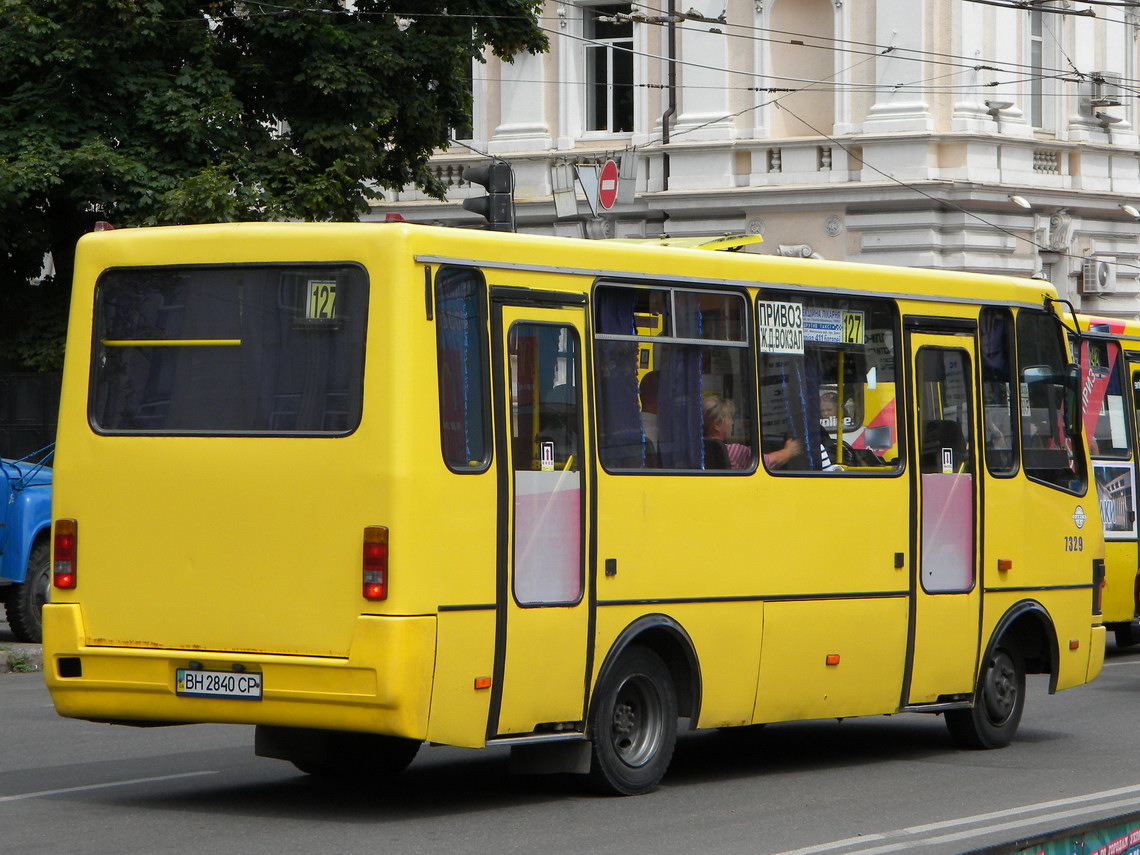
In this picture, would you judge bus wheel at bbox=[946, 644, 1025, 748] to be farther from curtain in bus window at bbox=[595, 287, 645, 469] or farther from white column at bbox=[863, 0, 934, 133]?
white column at bbox=[863, 0, 934, 133]

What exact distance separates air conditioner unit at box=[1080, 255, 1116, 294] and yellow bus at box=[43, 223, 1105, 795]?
83.0ft

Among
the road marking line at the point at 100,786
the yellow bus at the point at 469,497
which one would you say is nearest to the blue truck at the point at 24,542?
the road marking line at the point at 100,786

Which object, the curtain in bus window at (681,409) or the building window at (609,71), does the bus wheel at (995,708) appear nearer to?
the curtain in bus window at (681,409)

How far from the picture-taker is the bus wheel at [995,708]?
488 inches

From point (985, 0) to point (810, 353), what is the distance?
1494 cm

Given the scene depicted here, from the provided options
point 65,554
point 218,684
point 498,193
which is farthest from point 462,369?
point 498,193

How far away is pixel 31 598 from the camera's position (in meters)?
18.2

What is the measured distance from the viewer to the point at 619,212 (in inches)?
1441

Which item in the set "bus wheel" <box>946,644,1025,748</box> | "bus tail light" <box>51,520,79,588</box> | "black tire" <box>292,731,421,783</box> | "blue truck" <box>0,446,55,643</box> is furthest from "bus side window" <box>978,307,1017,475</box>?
"blue truck" <box>0,446,55,643</box>

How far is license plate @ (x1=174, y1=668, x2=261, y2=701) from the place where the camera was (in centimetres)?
918

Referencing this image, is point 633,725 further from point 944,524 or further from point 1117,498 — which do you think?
point 1117,498

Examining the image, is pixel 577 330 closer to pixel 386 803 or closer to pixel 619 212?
pixel 386 803

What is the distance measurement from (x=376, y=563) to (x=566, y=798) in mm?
1858

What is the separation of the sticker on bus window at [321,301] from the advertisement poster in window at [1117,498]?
10.9m
